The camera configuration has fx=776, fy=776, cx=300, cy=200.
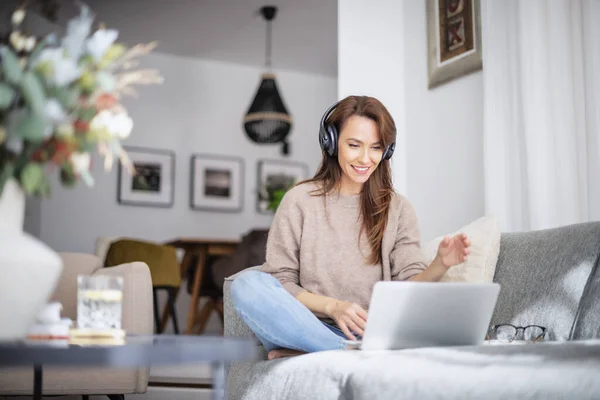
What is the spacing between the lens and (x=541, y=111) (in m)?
2.78

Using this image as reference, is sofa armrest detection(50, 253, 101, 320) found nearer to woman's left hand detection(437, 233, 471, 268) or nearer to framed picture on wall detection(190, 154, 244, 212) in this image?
woman's left hand detection(437, 233, 471, 268)

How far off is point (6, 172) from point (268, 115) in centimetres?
473

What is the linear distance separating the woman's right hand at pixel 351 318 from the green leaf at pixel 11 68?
93 centimetres

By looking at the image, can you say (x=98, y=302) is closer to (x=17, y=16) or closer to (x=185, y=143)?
(x=17, y=16)

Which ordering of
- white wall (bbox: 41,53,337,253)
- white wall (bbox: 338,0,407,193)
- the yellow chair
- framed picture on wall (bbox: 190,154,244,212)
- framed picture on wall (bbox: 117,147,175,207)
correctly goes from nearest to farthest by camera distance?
white wall (bbox: 338,0,407,193)
the yellow chair
white wall (bbox: 41,53,337,253)
framed picture on wall (bbox: 117,147,175,207)
framed picture on wall (bbox: 190,154,244,212)

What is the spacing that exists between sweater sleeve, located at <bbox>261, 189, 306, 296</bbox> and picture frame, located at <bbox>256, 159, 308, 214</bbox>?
5.01 m

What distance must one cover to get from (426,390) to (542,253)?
0.85 meters

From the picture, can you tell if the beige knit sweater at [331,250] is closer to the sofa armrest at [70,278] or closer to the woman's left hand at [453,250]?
the woman's left hand at [453,250]

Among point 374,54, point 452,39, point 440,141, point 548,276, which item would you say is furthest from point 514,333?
point 374,54

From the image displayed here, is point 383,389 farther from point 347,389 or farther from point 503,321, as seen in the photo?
point 503,321

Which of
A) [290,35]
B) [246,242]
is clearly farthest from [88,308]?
[290,35]

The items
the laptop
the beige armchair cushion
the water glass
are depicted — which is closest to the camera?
the water glass

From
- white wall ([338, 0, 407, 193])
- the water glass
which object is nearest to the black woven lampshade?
white wall ([338, 0, 407, 193])

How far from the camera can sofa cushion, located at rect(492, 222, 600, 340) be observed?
1860 mm
